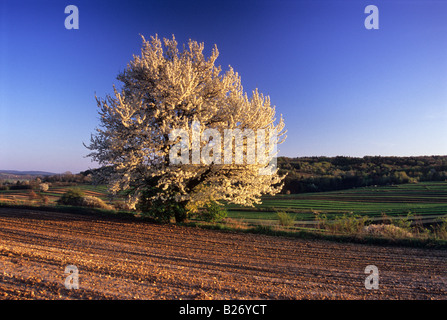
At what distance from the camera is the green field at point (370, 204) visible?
2514cm

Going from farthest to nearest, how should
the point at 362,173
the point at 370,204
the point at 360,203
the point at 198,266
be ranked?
the point at 362,173 < the point at 360,203 < the point at 370,204 < the point at 198,266

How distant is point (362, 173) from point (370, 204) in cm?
2266

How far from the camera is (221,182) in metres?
13.0

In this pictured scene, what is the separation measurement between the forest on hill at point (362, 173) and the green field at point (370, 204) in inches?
279

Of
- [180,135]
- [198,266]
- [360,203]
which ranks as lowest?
[360,203]

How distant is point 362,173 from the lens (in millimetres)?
51000

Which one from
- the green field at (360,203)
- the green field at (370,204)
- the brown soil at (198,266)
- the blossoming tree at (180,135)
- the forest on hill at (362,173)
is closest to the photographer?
the brown soil at (198,266)

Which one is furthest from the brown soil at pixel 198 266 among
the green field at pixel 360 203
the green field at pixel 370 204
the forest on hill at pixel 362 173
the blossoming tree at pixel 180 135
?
the forest on hill at pixel 362 173

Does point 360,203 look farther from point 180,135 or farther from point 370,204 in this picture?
point 180,135

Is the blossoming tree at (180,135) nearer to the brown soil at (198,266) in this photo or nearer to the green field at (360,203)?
the brown soil at (198,266)

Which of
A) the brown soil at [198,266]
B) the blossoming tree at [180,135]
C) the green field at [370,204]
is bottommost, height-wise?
the green field at [370,204]

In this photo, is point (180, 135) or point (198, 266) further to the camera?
point (180, 135)

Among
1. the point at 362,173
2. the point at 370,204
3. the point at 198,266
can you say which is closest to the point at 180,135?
the point at 198,266

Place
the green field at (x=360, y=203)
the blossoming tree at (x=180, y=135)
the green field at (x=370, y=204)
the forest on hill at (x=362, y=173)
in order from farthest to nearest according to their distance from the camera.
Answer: the forest on hill at (x=362, y=173), the green field at (x=370, y=204), the green field at (x=360, y=203), the blossoming tree at (x=180, y=135)
